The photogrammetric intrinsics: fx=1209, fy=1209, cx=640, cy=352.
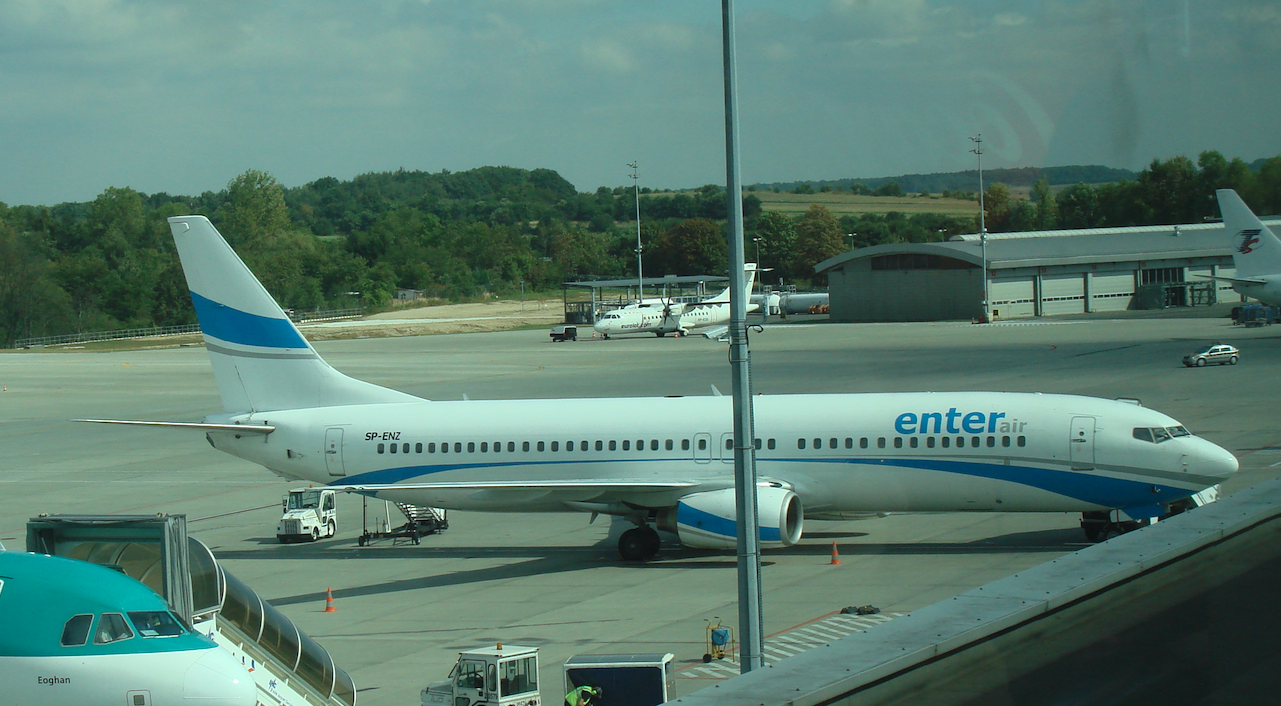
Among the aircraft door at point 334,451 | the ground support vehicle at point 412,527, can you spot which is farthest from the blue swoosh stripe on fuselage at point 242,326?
the ground support vehicle at point 412,527

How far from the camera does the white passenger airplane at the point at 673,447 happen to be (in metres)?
29.1

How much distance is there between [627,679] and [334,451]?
1839 centimetres

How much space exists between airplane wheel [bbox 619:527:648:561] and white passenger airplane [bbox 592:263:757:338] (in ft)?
309

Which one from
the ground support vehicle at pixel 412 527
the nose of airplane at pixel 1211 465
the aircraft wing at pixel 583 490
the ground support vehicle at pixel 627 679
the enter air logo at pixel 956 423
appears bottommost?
the ground support vehicle at pixel 412 527

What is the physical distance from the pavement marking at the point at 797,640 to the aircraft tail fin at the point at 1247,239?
31.8ft

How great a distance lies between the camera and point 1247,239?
2741 centimetres

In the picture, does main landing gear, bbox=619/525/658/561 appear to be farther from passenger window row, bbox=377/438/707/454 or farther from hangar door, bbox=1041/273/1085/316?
hangar door, bbox=1041/273/1085/316

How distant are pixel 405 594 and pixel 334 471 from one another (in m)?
6.52

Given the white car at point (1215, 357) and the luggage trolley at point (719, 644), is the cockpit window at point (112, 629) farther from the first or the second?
the white car at point (1215, 357)

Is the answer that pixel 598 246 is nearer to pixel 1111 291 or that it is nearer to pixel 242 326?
pixel 1111 291

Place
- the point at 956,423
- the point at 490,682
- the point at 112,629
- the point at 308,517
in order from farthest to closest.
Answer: the point at 308,517
the point at 956,423
the point at 490,682
the point at 112,629

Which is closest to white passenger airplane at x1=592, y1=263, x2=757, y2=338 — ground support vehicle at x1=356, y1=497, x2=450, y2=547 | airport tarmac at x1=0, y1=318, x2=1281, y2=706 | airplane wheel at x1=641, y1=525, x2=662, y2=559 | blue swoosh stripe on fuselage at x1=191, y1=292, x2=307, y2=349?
airport tarmac at x1=0, y1=318, x2=1281, y2=706

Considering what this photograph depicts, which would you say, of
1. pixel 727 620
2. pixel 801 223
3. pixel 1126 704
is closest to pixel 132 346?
pixel 801 223

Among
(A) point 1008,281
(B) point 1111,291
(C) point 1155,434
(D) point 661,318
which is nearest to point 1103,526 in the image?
(C) point 1155,434
